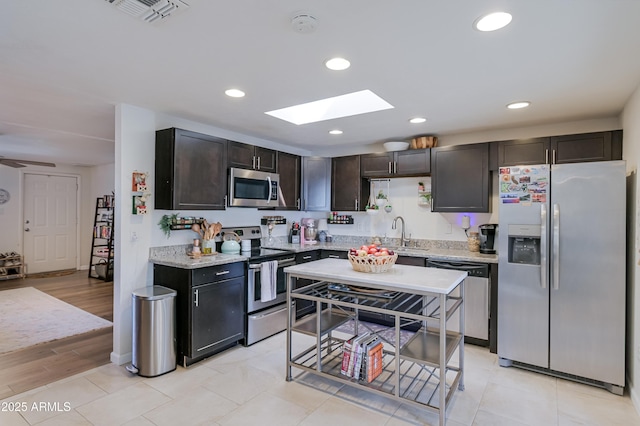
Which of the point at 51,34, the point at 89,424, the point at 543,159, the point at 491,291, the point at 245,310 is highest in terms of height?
the point at 51,34

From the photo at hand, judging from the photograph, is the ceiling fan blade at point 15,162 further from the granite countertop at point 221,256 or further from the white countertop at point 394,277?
the white countertop at point 394,277

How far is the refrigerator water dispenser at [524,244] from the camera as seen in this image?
9.90 feet

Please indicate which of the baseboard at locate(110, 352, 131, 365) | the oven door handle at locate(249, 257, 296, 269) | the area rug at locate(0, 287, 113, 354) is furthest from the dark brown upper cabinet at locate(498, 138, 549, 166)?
the area rug at locate(0, 287, 113, 354)

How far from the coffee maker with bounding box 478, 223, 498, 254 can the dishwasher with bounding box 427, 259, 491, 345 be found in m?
0.37

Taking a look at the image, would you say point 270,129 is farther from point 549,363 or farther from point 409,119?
point 549,363

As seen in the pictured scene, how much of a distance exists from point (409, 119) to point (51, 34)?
115 inches

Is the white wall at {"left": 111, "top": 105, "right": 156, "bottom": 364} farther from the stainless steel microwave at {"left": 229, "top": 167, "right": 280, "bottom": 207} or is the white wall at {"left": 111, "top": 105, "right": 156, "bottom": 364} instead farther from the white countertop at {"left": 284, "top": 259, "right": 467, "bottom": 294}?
the white countertop at {"left": 284, "top": 259, "right": 467, "bottom": 294}

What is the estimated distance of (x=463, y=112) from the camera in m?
3.29

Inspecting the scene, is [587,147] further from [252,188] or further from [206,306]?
[206,306]

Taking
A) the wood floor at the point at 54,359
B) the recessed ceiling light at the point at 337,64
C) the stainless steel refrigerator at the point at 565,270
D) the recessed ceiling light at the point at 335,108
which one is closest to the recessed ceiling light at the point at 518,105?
the stainless steel refrigerator at the point at 565,270

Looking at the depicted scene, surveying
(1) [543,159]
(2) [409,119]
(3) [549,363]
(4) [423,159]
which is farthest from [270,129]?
(3) [549,363]

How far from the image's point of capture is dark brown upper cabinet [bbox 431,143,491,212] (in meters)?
3.77

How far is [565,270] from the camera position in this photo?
2.86 metres

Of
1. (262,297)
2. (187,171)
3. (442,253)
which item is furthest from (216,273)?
(442,253)
